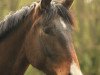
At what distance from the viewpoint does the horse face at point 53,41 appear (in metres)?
5.46

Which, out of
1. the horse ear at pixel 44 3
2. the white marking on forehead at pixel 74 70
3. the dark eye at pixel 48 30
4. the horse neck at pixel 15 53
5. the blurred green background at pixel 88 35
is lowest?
the blurred green background at pixel 88 35

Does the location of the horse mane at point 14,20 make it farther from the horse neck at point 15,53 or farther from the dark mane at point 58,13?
the dark mane at point 58,13

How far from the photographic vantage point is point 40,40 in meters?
5.70

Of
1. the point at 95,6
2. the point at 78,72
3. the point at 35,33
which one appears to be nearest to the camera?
the point at 78,72

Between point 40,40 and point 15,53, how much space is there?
578 mm

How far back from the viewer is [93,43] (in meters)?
22.0

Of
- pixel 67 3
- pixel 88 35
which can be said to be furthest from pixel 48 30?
pixel 88 35

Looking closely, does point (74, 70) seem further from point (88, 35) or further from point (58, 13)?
point (88, 35)

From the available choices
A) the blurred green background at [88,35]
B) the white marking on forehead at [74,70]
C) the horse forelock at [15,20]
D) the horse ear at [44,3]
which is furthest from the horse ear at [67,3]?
the blurred green background at [88,35]

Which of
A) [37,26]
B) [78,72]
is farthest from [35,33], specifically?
[78,72]

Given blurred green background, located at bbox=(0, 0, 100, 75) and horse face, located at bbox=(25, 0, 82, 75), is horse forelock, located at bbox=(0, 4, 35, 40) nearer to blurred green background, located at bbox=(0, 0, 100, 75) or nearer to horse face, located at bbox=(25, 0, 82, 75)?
horse face, located at bbox=(25, 0, 82, 75)

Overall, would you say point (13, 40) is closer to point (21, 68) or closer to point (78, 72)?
point (21, 68)

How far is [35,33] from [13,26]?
1.45 ft

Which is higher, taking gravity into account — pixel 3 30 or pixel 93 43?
pixel 3 30
